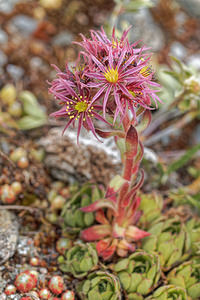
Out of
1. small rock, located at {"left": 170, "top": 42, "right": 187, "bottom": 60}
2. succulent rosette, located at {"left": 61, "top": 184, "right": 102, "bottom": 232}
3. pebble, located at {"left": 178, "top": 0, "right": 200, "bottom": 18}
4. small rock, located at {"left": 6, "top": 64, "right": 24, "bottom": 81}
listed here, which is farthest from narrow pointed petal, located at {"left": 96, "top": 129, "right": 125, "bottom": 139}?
pebble, located at {"left": 178, "top": 0, "right": 200, "bottom": 18}

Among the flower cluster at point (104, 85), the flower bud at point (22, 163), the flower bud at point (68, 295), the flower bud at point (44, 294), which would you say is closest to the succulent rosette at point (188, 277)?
the flower bud at point (68, 295)

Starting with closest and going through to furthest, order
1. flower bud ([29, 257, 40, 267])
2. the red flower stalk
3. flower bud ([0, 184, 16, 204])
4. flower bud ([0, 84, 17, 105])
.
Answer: the red flower stalk < flower bud ([29, 257, 40, 267]) < flower bud ([0, 184, 16, 204]) < flower bud ([0, 84, 17, 105])

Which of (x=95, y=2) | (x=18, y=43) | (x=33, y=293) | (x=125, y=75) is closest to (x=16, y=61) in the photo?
(x=18, y=43)

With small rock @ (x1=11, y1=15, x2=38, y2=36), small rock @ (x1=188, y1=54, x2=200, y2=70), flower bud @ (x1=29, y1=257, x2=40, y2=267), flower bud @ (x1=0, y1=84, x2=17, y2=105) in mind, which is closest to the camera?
flower bud @ (x1=29, y1=257, x2=40, y2=267)

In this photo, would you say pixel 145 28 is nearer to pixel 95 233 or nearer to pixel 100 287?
pixel 95 233

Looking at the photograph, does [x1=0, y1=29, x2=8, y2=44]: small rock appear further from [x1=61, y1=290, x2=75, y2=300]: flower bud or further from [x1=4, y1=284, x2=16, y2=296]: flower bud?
[x1=61, y1=290, x2=75, y2=300]: flower bud

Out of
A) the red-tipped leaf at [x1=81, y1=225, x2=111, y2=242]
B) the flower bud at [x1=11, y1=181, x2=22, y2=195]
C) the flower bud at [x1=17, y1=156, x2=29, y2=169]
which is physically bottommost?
the red-tipped leaf at [x1=81, y1=225, x2=111, y2=242]

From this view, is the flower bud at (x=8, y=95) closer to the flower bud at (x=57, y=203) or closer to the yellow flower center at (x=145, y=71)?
the flower bud at (x=57, y=203)
